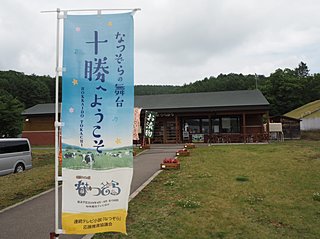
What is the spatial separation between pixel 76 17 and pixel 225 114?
70.4 feet

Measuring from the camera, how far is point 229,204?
606cm

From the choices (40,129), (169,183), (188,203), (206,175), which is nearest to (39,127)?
(40,129)

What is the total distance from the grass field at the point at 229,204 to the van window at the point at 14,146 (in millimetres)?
7139

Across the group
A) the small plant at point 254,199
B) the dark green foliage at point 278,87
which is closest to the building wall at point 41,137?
the small plant at point 254,199

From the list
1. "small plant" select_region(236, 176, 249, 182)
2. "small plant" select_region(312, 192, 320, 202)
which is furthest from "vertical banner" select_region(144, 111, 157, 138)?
"small plant" select_region(312, 192, 320, 202)

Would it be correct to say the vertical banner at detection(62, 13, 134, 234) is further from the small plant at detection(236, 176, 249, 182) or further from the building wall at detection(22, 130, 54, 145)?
the building wall at detection(22, 130, 54, 145)

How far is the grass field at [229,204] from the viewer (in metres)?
4.63

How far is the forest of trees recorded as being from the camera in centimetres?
3062

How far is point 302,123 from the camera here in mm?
34438

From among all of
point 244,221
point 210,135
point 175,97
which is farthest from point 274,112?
point 244,221

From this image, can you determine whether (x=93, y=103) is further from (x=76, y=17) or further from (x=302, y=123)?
(x=302, y=123)

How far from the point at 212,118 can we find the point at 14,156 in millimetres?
15741

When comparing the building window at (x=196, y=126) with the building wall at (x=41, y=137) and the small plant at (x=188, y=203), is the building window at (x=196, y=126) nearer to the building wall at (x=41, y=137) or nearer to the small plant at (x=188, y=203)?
the building wall at (x=41, y=137)

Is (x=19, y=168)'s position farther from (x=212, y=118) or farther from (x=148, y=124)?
(x=212, y=118)
